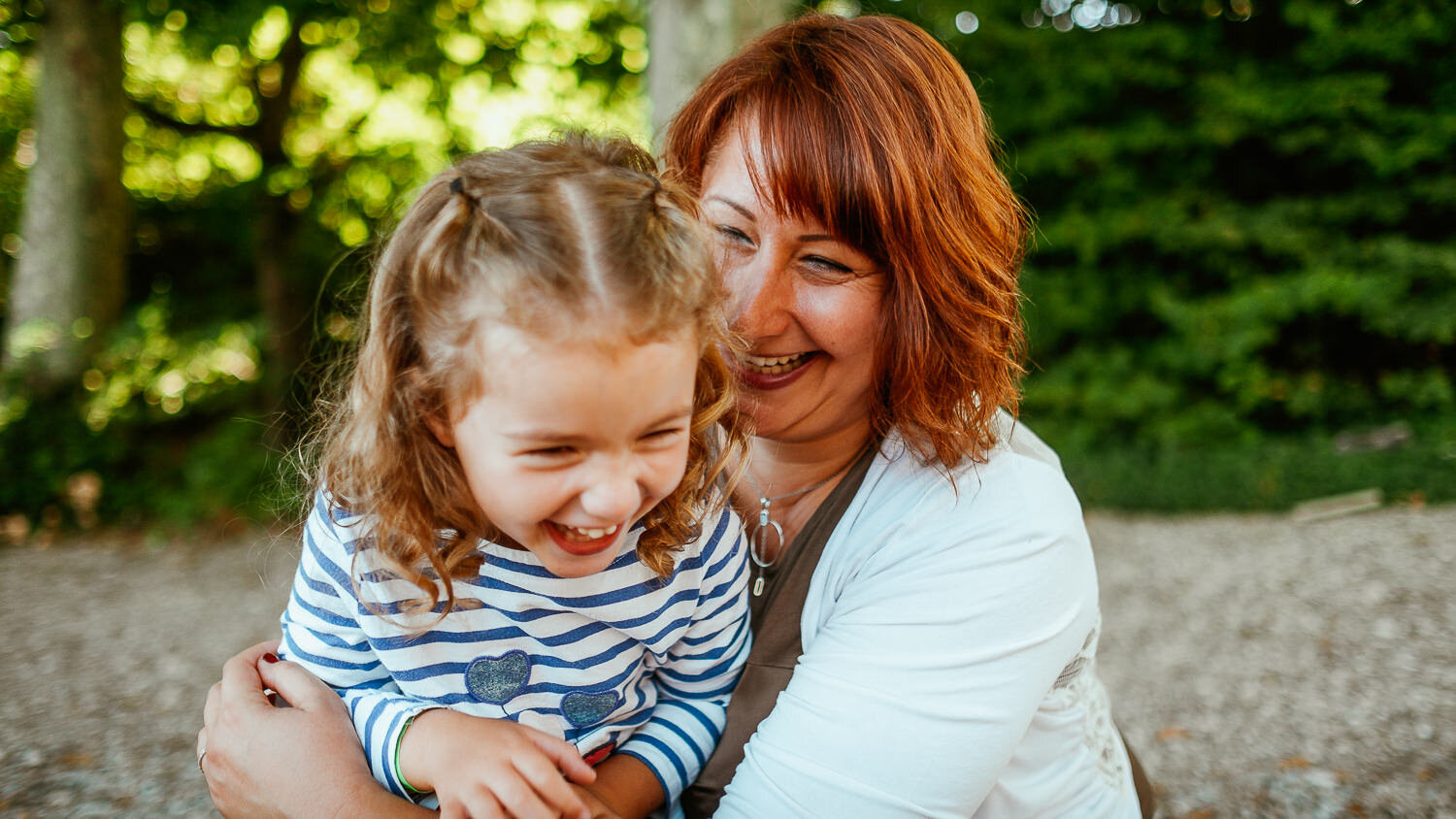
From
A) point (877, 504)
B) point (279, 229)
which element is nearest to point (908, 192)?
point (877, 504)

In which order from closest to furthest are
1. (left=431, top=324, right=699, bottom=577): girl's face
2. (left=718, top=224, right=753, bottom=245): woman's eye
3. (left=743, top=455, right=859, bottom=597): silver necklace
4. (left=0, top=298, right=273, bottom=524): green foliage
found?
(left=431, top=324, right=699, bottom=577): girl's face
(left=718, top=224, right=753, bottom=245): woman's eye
(left=743, top=455, right=859, bottom=597): silver necklace
(left=0, top=298, right=273, bottom=524): green foliage

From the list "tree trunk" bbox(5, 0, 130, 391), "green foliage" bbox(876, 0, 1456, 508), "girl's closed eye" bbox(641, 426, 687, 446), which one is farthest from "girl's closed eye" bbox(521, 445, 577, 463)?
"tree trunk" bbox(5, 0, 130, 391)

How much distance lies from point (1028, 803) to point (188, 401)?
7.89m

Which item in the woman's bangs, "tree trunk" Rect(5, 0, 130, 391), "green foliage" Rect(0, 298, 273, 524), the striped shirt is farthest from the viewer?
"tree trunk" Rect(5, 0, 130, 391)

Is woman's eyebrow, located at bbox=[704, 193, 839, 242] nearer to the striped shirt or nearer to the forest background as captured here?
the striped shirt

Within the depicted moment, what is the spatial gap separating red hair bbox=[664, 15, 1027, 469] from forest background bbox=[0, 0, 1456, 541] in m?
5.43

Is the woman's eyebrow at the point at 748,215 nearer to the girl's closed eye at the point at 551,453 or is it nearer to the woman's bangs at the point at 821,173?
the woman's bangs at the point at 821,173

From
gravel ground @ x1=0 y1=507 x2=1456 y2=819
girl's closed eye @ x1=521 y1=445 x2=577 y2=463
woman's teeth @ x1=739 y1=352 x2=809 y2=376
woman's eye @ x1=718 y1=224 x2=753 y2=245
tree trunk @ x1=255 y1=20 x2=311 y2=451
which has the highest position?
woman's eye @ x1=718 y1=224 x2=753 y2=245

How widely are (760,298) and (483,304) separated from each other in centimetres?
58

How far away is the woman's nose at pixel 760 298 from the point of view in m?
1.74

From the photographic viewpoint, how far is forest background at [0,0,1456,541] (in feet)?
23.4

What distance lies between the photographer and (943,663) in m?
1.47

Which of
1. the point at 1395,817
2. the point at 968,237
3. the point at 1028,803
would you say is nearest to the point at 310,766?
the point at 1028,803

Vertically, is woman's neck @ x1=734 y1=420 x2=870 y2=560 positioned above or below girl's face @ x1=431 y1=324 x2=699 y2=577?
below
